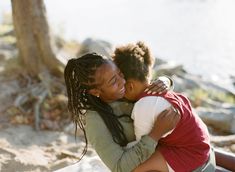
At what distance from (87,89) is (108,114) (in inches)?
7.3

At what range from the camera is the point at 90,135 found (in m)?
2.74

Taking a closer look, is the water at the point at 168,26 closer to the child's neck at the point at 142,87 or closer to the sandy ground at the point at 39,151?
the sandy ground at the point at 39,151

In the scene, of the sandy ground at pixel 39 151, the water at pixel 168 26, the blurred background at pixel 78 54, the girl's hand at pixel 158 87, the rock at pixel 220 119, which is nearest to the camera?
the girl's hand at pixel 158 87

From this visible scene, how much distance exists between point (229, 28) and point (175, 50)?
2.09 meters

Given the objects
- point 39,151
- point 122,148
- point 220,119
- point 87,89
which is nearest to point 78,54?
point 220,119

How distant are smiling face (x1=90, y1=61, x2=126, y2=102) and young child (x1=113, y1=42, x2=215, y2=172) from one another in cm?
6

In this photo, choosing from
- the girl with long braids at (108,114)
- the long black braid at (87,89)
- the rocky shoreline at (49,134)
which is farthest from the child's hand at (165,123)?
the rocky shoreline at (49,134)

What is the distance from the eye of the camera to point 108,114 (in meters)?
2.79

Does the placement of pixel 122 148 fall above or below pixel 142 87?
below

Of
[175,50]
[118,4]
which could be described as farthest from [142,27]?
A: [118,4]

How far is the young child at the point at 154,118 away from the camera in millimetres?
2680

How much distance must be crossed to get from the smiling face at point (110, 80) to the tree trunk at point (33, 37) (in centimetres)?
366

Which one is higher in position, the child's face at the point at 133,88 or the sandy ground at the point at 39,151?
the child's face at the point at 133,88

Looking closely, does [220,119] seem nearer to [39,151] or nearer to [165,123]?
[39,151]
